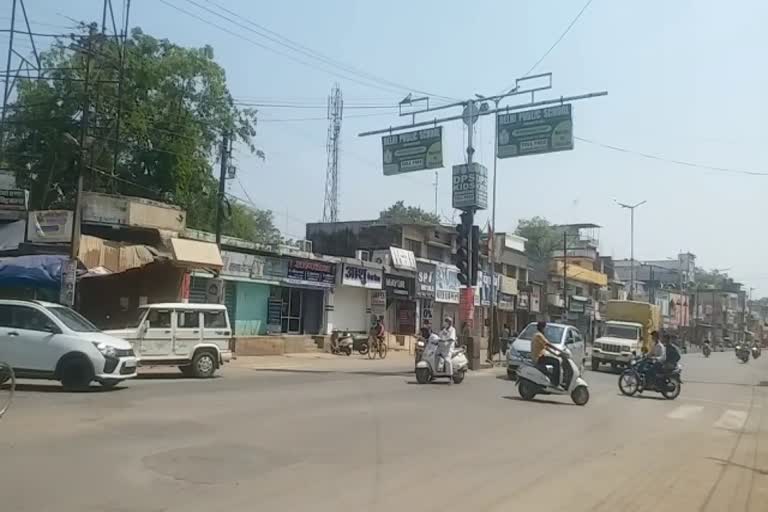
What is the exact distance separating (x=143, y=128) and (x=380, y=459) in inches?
1252

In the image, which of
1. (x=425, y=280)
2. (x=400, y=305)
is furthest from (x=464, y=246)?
(x=425, y=280)

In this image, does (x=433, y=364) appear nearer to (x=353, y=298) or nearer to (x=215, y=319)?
(x=215, y=319)

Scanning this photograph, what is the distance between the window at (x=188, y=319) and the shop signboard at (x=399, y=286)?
20205 mm

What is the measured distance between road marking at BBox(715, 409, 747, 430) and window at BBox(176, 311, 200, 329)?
1319 centimetres

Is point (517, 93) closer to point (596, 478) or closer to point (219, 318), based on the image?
point (219, 318)

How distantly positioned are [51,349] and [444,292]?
33.4 meters

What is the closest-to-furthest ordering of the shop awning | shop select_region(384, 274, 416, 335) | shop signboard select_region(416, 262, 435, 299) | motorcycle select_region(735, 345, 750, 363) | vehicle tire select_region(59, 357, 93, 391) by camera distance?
vehicle tire select_region(59, 357, 93, 391), the shop awning, shop select_region(384, 274, 416, 335), shop signboard select_region(416, 262, 435, 299), motorcycle select_region(735, 345, 750, 363)

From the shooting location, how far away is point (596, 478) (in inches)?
349

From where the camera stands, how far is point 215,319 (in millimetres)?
21312

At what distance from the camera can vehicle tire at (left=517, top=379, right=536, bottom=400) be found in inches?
696

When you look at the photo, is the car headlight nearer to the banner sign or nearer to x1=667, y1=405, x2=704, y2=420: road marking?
x1=667, y1=405, x2=704, y2=420: road marking

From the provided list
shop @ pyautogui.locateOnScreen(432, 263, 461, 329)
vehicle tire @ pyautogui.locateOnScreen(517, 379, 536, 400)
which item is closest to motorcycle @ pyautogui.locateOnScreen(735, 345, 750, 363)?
shop @ pyautogui.locateOnScreen(432, 263, 461, 329)

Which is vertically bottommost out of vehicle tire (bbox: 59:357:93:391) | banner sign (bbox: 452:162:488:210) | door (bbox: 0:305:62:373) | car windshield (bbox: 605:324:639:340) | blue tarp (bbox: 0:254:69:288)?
vehicle tire (bbox: 59:357:93:391)

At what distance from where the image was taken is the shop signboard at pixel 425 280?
43.6m
